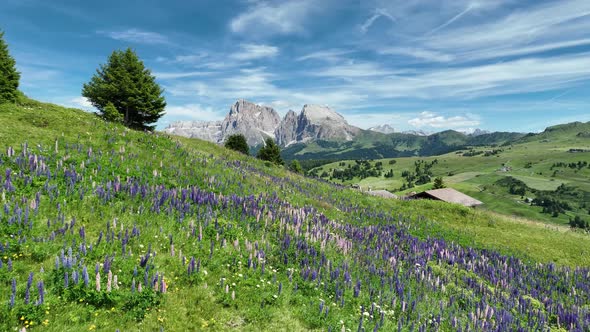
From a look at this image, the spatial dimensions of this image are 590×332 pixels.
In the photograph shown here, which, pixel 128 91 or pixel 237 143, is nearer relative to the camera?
pixel 128 91

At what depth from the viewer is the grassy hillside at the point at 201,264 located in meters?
6.10

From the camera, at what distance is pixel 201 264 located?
26.5ft

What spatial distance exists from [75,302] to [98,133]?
15161mm

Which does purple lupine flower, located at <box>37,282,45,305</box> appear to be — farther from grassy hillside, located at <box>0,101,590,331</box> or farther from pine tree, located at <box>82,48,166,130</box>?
Result: pine tree, located at <box>82,48,166,130</box>

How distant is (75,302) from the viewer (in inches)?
225

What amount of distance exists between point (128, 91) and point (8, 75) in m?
15.1

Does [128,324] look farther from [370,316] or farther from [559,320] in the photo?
[559,320]

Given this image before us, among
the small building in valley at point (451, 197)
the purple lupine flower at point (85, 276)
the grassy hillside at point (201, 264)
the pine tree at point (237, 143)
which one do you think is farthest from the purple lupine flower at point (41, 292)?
the pine tree at point (237, 143)

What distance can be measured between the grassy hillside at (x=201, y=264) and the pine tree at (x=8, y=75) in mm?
12006

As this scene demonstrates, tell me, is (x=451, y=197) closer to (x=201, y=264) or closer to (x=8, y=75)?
(x=201, y=264)

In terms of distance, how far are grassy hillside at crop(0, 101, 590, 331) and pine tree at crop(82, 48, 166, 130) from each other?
29315 millimetres

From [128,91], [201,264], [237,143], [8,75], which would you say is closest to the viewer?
[201,264]

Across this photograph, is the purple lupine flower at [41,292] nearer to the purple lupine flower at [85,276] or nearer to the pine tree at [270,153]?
the purple lupine flower at [85,276]

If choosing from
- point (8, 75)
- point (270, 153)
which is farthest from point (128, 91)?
point (270, 153)
